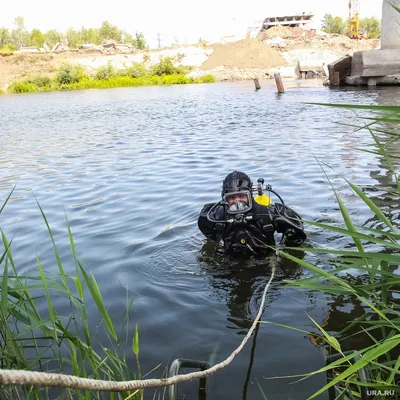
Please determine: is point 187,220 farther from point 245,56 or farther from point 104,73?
point 245,56

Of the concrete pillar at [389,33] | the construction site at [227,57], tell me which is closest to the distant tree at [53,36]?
the construction site at [227,57]

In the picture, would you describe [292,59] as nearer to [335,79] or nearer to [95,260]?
[335,79]

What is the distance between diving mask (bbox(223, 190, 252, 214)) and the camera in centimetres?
461

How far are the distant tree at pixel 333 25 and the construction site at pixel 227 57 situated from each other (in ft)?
128

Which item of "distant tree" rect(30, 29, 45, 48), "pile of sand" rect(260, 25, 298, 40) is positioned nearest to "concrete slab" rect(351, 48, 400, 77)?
"pile of sand" rect(260, 25, 298, 40)

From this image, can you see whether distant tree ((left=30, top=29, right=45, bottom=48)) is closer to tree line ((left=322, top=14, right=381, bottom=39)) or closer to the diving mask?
tree line ((left=322, top=14, right=381, bottom=39))

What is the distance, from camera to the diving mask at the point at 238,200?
4605 millimetres

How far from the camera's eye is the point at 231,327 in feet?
13.0

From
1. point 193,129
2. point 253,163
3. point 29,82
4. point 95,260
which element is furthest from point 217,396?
point 29,82

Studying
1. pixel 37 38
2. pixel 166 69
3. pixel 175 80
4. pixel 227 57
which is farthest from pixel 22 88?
pixel 37 38

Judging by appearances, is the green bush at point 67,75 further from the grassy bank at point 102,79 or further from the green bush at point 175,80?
the green bush at point 175,80

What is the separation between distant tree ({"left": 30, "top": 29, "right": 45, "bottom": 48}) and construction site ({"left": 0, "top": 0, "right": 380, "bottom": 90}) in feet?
146

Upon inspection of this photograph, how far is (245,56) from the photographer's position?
68.0m

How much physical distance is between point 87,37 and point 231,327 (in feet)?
443
